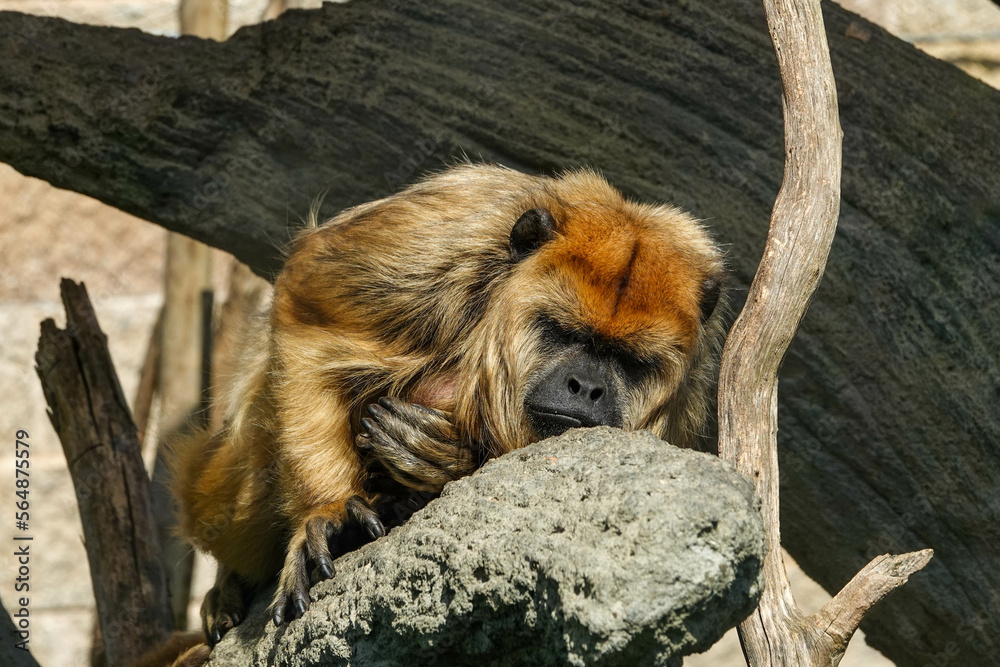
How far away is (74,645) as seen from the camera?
8906mm

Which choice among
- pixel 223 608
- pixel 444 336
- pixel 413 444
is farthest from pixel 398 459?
pixel 223 608

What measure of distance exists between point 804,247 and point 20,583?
6052 millimetres

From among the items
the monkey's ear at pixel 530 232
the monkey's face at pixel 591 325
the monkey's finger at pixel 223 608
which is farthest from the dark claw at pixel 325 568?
the monkey's ear at pixel 530 232

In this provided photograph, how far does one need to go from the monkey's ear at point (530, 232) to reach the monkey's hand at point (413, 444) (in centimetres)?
70

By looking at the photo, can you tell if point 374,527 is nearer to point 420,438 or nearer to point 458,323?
point 420,438

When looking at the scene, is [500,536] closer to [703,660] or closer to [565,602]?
[565,602]

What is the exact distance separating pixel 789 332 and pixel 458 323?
1289mm

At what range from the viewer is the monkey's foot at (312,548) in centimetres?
346

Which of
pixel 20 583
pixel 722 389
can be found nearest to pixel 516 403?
pixel 722 389

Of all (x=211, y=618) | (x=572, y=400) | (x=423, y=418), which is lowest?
(x=211, y=618)

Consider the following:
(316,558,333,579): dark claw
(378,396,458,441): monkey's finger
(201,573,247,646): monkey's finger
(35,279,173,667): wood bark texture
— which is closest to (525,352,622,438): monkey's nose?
(378,396,458,441): monkey's finger

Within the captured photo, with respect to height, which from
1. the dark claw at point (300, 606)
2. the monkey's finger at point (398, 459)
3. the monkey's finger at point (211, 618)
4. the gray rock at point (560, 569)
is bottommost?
the monkey's finger at point (211, 618)

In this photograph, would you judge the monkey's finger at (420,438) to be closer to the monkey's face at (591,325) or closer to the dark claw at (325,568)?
the monkey's face at (591,325)

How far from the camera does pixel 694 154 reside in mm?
5191
